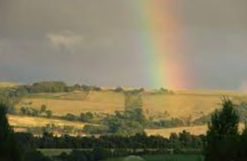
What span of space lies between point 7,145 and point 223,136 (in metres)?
16.2

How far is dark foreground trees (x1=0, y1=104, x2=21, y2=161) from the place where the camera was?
38.8 m

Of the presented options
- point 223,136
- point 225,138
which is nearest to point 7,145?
point 225,138

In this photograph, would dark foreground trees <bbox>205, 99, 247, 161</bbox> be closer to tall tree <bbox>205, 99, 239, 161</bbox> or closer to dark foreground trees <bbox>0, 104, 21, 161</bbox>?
tall tree <bbox>205, 99, 239, 161</bbox>

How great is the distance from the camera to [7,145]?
128ft

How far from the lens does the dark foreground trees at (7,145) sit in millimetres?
38781

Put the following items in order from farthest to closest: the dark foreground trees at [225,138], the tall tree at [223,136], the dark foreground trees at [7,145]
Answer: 1. the tall tree at [223,136]
2. the dark foreground trees at [225,138]
3. the dark foreground trees at [7,145]

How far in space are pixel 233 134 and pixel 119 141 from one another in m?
124

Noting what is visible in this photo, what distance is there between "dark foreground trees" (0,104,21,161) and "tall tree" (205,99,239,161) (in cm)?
1370

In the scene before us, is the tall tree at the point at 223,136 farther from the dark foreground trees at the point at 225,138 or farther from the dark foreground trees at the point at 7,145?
the dark foreground trees at the point at 7,145

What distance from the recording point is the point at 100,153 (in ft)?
445

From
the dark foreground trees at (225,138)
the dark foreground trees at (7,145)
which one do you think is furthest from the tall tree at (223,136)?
the dark foreground trees at (7,145)

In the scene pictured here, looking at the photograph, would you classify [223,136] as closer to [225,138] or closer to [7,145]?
[225,138]

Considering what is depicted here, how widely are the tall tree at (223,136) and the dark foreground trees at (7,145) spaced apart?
13.7m

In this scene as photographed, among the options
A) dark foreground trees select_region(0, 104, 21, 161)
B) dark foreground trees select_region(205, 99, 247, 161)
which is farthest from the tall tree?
dark foreground trees select_region(0, 104, 21, 161)
